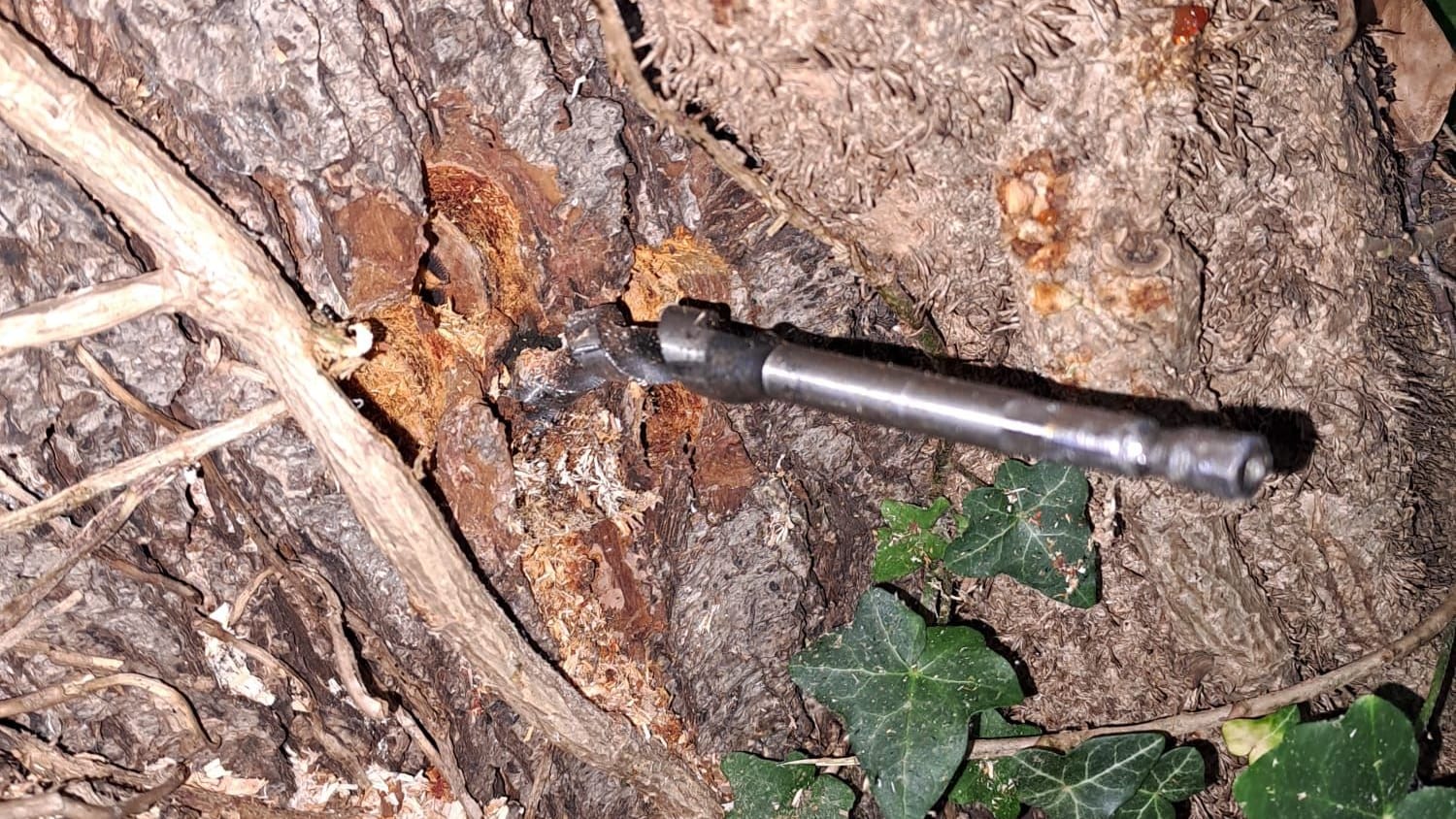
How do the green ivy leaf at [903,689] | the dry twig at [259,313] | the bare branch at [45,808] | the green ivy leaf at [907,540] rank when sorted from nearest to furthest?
the dry twig at [259,313] < the bare branch at [45,808] < the green ivy leaf at [903,689] < the green ivy leaf at [907,540]

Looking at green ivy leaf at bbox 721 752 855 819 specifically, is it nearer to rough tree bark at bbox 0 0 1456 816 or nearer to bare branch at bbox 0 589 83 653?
rough tree bark at bbox 0 0 1456 816

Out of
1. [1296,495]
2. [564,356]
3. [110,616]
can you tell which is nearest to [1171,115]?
[1296,495]

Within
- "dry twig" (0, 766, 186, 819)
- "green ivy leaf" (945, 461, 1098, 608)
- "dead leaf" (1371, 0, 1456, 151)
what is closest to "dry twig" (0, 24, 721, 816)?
"dry twig" (0, 766, 186, 819)

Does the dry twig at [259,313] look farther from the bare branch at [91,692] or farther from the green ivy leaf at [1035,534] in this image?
the green ivy leaf at [1035,534]

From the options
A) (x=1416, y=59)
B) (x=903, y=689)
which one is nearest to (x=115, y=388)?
(x=903, y=689)

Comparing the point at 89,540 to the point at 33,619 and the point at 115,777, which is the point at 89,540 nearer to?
the point at 33,619

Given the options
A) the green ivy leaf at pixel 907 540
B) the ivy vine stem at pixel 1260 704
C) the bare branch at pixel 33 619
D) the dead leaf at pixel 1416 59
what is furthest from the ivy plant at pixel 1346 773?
the bare branch at pixel 33 619
